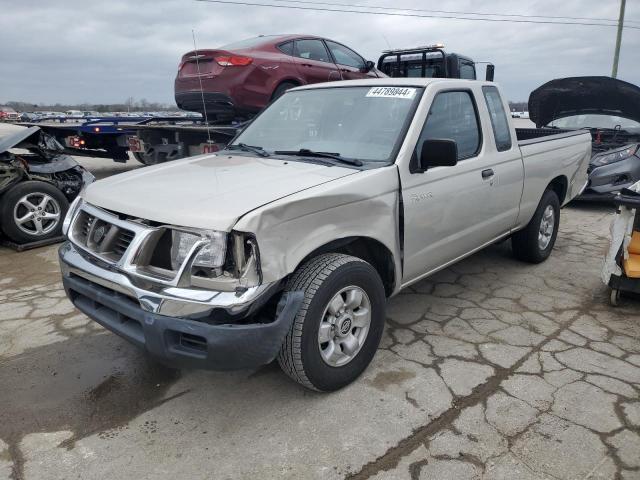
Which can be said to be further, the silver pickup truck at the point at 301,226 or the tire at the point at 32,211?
the tire at the point at 32,211

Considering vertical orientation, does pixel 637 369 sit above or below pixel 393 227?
below

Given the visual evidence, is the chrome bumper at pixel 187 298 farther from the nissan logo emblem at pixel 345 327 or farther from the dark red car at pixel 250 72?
the dark red car at pixel 250 72

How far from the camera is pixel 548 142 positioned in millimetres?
4969

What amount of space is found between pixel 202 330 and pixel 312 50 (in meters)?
6.90

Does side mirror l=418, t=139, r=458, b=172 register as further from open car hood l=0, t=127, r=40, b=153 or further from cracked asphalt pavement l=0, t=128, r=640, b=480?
open car hood l=0, t=127, r=40, b=153

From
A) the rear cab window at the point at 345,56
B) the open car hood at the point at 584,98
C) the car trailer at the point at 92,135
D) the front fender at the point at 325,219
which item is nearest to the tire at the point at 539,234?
the front fender at the point at 325,219

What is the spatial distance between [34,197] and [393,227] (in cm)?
491

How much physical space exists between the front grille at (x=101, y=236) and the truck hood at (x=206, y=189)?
11 cm

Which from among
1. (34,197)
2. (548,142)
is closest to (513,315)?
(548,142)

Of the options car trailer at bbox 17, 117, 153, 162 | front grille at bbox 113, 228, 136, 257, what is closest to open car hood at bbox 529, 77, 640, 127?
car trailer at bbox 17, 117, 153, 162

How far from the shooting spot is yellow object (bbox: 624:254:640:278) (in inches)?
156

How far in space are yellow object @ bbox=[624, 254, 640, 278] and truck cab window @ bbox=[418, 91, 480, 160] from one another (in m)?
1.52

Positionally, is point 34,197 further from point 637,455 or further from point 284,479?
point 637,455

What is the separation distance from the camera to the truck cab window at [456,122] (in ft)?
11.6
